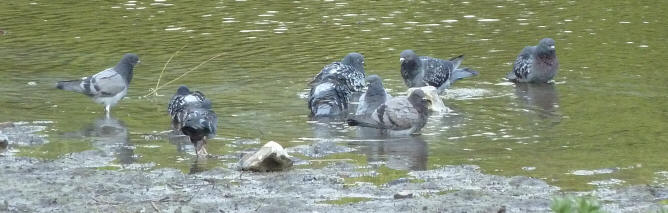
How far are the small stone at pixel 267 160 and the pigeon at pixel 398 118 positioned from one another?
1.97 m

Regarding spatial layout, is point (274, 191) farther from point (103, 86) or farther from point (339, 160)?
point (103, 86)

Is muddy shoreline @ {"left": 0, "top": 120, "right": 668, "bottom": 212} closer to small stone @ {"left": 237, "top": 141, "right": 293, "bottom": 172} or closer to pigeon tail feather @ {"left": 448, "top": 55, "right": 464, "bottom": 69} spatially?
small stone @ {"left": 237, "top": 141, "right": 293, "bottom": 172}

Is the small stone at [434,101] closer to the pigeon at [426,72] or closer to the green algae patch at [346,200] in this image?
the pigeon at [426,72]

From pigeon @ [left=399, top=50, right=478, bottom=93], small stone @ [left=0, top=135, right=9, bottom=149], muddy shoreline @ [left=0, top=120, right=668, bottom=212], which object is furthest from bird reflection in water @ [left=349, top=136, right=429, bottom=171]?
small stone @ [left=0, top=135, right=9, bottom=149]

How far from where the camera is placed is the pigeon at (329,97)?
38.5ft

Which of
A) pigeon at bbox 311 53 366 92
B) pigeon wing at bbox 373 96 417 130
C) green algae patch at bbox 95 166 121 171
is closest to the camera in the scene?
green algae patch at bbox 95 166 121 171

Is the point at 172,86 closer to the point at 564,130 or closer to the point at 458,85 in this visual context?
the point at 458,85

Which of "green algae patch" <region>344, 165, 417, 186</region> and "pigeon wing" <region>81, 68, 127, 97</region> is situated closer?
"green algae patch" <region>344, 165, 417, 186</region>

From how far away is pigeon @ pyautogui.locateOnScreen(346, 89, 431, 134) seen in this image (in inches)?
411

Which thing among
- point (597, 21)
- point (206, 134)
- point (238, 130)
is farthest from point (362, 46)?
point (206, 134)

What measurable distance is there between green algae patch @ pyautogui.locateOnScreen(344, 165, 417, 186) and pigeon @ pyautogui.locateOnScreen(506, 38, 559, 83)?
18.2 ft

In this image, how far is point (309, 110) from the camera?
12086mm

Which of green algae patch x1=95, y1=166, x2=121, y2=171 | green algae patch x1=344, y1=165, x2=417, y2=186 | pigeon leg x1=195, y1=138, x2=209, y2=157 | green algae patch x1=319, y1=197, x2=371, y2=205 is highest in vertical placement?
green algae patch x1=319, y1=197, x2=371, y2=205

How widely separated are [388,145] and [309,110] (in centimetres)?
198
